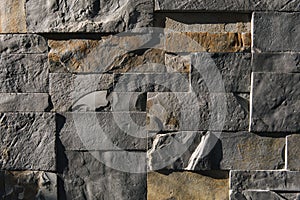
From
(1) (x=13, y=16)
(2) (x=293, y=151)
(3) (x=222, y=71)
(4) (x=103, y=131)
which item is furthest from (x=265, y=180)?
(1) (x=13, y=16)

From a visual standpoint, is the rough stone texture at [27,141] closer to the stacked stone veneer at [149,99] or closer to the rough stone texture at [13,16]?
the stacked stone veneer at [149,99]

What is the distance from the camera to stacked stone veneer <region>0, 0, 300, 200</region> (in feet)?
6.01

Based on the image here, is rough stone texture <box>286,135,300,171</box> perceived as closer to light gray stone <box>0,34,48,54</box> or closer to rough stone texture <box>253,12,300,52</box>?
rough stone texture <box>253,12,300,52</box>

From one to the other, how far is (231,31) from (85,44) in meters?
A: 0.69

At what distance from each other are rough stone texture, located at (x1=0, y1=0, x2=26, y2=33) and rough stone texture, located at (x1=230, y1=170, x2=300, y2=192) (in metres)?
1.22

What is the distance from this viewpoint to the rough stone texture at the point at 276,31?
181 cm

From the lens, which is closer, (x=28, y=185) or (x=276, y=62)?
(x=276, y=62)

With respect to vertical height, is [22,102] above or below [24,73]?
below

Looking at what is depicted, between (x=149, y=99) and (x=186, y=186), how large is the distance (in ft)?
1.51

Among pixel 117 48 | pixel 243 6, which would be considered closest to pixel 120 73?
pixel 117 48

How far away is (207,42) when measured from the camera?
185cm

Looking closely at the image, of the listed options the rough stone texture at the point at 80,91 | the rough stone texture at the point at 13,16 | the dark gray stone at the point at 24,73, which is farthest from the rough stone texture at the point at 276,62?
the rough stone texture at the point at 13,16

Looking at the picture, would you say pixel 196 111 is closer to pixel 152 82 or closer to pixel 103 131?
pixel 152 82

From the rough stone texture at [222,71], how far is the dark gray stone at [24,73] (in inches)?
28.0
